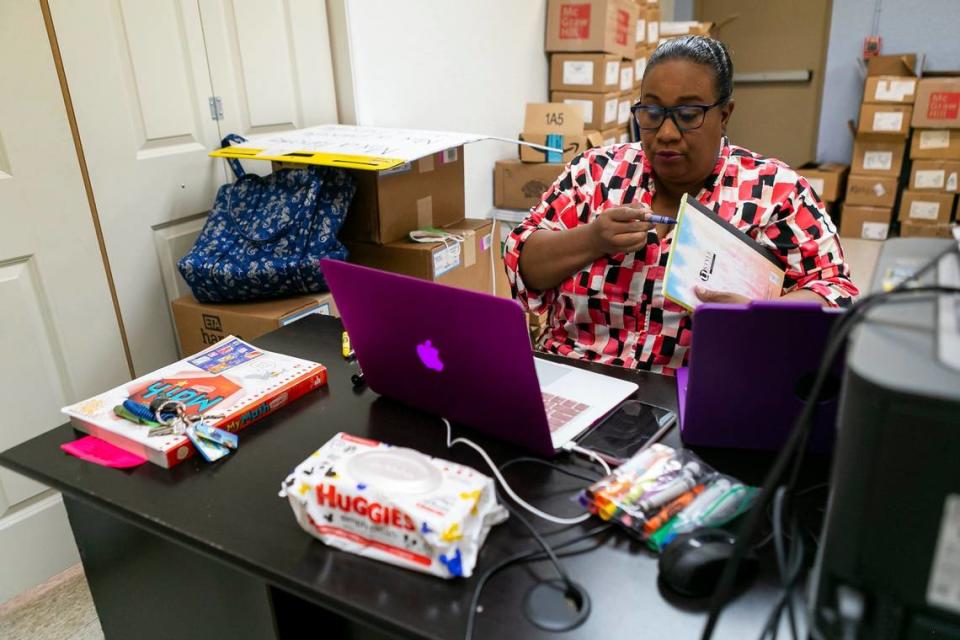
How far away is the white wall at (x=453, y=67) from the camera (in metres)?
2.40

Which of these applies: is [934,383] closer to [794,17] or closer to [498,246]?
[498,246]

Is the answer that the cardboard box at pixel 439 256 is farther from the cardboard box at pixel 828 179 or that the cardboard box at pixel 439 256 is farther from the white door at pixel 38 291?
the cardboard box at pixel 828 179

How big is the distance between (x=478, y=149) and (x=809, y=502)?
98.4 inches

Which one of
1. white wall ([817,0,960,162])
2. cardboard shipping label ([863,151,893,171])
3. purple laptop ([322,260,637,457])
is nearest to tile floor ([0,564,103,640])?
purple laptop ([322,260,637,457])

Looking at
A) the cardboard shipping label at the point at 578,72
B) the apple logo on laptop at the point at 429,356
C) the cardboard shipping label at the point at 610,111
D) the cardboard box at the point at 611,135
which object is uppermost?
the cardboard shipping label at the point at 578,72

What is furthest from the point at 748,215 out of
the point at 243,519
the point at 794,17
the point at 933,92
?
the point at 794,17

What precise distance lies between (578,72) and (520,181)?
2.37 feet

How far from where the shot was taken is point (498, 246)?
251cm

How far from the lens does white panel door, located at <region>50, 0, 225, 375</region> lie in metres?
1.67

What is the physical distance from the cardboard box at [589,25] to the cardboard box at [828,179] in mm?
1827

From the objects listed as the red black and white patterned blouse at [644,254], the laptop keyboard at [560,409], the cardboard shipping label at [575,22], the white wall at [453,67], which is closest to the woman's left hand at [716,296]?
the red black and white patterned blouse at [644,254]

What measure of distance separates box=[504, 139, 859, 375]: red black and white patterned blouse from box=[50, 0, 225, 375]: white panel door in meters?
1.08

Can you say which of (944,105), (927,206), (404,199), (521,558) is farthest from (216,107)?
(927,206)

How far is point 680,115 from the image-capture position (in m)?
1.25
